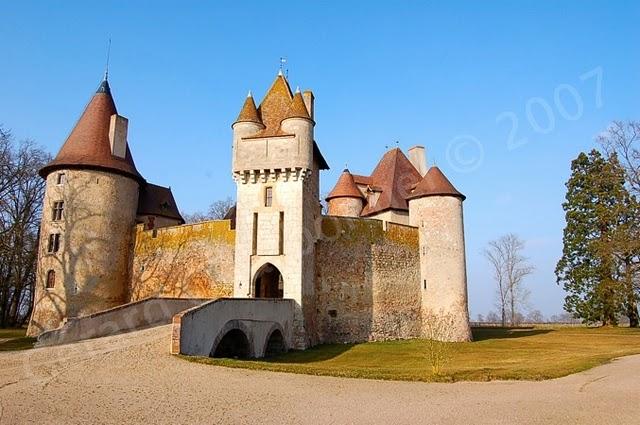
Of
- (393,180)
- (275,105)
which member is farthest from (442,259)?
(275,105)

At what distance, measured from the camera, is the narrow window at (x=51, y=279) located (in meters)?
27.1

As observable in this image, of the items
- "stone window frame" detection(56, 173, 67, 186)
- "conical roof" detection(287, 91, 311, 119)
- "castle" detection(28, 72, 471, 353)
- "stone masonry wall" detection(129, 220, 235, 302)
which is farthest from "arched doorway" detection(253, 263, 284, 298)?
"stone window frame" detection(56, 173, 67, 186)

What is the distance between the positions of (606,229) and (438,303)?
17878 millimetres

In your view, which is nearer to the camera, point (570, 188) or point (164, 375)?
point (164, 375)

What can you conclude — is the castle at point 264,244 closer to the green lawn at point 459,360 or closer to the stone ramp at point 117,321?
the green lawn at point 459,360

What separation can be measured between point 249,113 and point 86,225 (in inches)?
444

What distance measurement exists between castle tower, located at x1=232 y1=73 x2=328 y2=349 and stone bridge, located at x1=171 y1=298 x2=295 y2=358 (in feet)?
6.24

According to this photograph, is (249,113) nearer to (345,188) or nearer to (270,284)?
(270,284)

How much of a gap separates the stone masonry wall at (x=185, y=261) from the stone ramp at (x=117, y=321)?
19.5ft

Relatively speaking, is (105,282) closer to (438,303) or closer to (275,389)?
(438,303)

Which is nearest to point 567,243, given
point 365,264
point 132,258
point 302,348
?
point 365,264

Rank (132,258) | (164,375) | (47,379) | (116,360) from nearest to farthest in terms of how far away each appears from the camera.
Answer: (47,379)
(164,375)
(116,360)
(132,258)

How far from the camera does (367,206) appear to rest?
34.9 meters

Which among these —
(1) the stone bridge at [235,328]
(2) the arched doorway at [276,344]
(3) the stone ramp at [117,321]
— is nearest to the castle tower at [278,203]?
(2) the arched doorway at [276,344]
